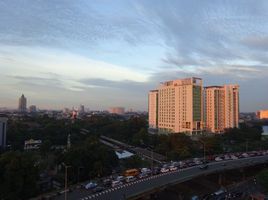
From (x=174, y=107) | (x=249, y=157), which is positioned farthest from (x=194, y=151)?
(x=174, y=107)

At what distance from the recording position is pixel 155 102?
72438 mm

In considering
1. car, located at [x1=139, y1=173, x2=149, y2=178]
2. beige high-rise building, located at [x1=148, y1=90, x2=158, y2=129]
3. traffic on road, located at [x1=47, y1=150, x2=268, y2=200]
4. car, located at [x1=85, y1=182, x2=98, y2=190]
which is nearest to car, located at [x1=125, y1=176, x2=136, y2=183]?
traffic on road, located at [x1=47, y1=150, x2=268, y2=200]

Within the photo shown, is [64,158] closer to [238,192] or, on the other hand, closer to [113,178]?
[113,178]

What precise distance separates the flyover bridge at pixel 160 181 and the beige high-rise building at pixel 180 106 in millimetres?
26815

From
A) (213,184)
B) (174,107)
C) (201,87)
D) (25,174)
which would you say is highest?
(201,87)

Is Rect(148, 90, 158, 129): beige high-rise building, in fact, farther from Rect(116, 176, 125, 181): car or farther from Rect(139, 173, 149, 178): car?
Rect(116, 176, 125, 181): car

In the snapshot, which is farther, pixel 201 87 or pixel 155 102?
pixel 155 102

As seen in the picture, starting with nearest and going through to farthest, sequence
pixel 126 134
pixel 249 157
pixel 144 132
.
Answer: pixel 249 157 → pixel 144 132 → pixel 126 134

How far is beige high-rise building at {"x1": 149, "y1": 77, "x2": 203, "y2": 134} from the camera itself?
59469 mm

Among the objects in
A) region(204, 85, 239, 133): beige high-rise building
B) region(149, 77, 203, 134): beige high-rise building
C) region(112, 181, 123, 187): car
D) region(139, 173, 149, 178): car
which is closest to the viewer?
region(112, 181, 123, 187): car

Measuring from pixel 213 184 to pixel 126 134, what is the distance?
96.5 feet

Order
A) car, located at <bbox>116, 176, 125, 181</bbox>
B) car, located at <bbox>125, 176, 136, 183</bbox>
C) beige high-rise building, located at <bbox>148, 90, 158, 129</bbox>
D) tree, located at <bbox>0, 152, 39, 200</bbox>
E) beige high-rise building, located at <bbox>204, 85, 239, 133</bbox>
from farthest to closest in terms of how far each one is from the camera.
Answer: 1. beige high-rise building, located at <bbox>148, 90, 158, 129</bbox>
2. beige high-rise building, located at <bbox>204, 85, 239, 133</bbox>
3. car, located at <bbox>116, 176, 125, 181</bbox>
4. car, located at <bbox>125, 176, 136, 183</bbox>
5. tree, located at <bbox>0, 152, 39, 200</bbox>

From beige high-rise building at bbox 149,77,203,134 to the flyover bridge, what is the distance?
26.8m

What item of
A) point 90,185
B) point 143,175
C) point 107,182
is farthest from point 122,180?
point 90,185
